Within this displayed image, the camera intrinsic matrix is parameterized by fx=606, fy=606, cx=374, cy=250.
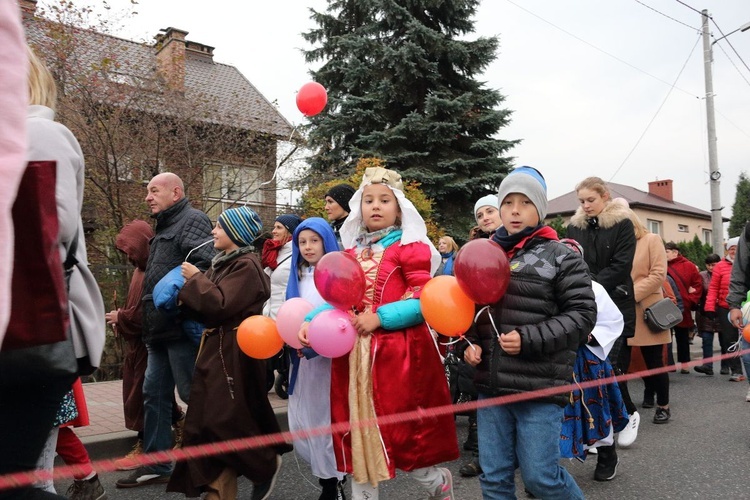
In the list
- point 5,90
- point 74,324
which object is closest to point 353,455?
point 74,324

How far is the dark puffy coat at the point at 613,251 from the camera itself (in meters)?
5.18

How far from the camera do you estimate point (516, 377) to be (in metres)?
2.67

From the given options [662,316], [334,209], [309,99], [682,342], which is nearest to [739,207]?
[682,342]

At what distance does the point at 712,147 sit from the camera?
1452 centimetres

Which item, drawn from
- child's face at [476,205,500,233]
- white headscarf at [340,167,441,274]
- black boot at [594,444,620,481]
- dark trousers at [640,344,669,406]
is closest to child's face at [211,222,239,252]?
white headscarf at [340,167,441,274]

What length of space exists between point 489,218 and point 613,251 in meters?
1.12

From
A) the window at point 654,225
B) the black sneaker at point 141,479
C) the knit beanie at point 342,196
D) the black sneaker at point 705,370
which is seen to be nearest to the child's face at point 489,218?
the knit beanie at point 342,196

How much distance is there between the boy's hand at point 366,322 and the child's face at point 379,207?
598 millimetres

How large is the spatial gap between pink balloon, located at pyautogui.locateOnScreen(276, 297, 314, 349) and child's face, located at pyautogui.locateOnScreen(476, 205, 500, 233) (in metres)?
2.23

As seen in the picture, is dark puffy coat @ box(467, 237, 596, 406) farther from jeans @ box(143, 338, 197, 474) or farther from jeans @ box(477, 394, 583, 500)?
jeans @ box(143, 338, 197, 474)

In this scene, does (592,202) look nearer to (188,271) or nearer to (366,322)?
(366,322)

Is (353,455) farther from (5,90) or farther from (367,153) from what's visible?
(367,153)

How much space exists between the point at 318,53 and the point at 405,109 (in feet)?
10.3

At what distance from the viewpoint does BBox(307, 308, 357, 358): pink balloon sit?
2979 mm
